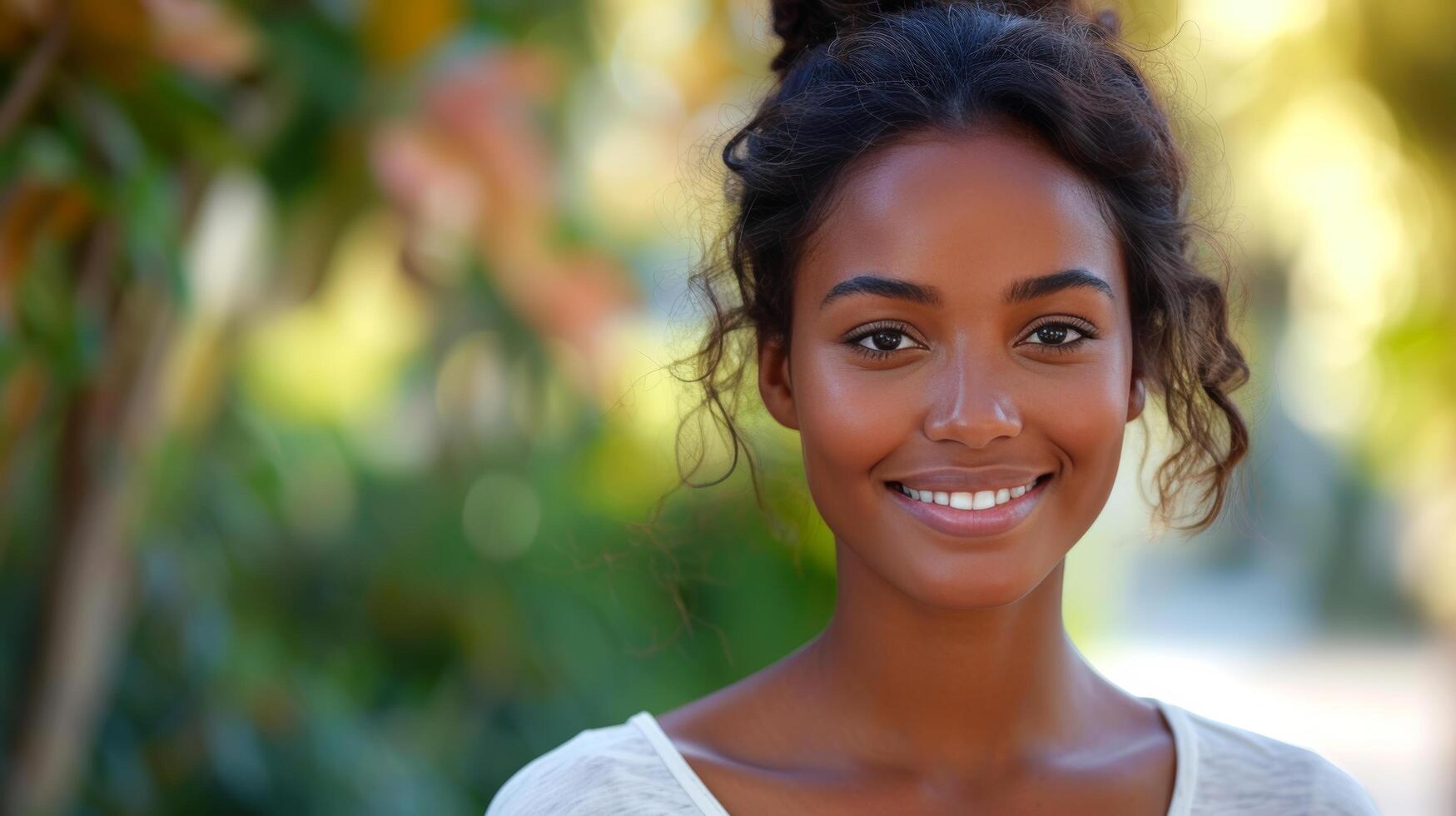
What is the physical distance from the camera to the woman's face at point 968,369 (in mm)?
1347

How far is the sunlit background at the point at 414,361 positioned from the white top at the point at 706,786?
25cm

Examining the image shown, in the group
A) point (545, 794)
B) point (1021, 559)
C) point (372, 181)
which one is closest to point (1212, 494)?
point (1021, 559)

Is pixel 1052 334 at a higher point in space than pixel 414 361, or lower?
higher

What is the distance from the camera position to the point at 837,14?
1.59 meters

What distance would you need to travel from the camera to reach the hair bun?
1583 millimetres

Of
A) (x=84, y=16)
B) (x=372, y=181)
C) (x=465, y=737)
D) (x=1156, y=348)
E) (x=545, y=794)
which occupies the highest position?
(x=84, y=16)

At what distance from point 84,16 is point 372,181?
0.55 metres

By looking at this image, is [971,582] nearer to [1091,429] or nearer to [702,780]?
[1091,429]

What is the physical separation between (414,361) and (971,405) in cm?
182

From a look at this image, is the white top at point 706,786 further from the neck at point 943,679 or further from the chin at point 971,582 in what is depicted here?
the chin at point 971,582

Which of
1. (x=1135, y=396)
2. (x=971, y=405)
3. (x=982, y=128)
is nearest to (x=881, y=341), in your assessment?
(x=971, y=405)

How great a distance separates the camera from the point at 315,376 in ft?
10.5

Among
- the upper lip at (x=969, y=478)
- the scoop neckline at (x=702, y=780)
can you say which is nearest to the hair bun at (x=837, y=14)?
the upper lip at (x=969, y=478)

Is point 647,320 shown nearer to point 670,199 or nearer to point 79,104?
point 670,199
